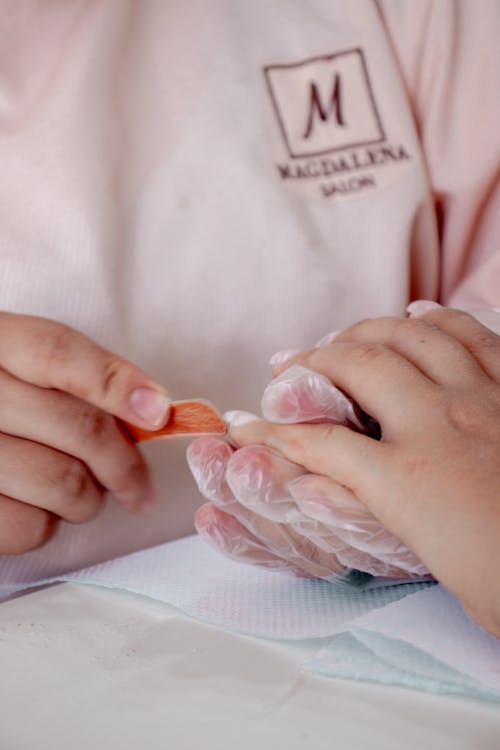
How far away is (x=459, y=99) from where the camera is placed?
83 centimetres

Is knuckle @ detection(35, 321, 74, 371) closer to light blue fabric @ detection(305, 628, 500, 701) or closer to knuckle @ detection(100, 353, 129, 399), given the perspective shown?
knuckle @ detection(100, 353, 129, 399)

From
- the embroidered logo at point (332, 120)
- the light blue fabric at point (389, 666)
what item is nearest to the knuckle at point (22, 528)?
the light blue fabric at point (389, 666)

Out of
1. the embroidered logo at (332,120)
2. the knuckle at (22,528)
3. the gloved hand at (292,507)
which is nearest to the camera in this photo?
the gloved hand at (292,507)

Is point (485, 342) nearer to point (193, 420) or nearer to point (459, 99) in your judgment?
point (193, 420)

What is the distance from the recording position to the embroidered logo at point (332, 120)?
32.0 inches

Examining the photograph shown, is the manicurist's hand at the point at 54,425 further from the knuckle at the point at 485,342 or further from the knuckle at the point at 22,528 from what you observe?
the knuckle at the point at 485,342

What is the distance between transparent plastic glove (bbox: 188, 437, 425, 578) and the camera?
0.51 metres

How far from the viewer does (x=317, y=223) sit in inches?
31.5

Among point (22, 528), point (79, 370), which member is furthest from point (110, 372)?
point (22, 528)

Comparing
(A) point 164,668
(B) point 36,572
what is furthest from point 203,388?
(A) point 164,668

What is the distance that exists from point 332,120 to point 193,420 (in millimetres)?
381

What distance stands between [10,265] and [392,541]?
38cm

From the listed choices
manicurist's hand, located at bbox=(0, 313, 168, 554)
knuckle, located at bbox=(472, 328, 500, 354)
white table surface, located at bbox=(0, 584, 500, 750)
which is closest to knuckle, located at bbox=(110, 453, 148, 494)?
manicurist's hand, located at bbox=(0, 313, 168, 554)

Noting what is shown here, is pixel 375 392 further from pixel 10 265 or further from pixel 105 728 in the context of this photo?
pixel 10 265
